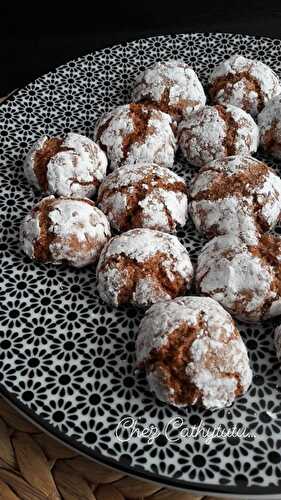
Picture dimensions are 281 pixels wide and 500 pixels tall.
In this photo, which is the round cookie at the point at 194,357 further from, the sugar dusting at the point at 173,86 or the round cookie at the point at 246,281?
the sugar dusting at the point at 173,86

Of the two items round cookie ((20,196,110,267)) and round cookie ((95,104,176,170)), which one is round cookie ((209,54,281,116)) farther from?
round cookie ((20,196,110,267))

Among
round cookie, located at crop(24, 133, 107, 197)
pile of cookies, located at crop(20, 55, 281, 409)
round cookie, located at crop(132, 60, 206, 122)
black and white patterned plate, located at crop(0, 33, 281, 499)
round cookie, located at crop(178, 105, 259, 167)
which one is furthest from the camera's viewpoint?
round cookie, located at crop(132, 60, 206, 122)

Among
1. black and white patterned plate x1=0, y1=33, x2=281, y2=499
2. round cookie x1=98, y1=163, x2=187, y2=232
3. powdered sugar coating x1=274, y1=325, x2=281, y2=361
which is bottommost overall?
black and white patterned plate x1=0, y1=33, x2=281, y2=499

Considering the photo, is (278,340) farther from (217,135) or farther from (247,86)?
(247,86)

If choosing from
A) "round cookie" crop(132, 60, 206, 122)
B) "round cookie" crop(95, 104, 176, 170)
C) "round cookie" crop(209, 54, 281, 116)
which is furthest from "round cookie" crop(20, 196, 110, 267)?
"round cookie" crop(209, 54, 281, 116)

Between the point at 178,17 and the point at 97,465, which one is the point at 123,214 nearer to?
the point at 97,465

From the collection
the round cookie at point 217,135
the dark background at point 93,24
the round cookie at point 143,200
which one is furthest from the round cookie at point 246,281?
the dark background at point 93,24

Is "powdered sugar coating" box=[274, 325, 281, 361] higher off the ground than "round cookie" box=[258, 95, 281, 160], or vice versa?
"round cookie" box=[258, 95, 281, 160]
